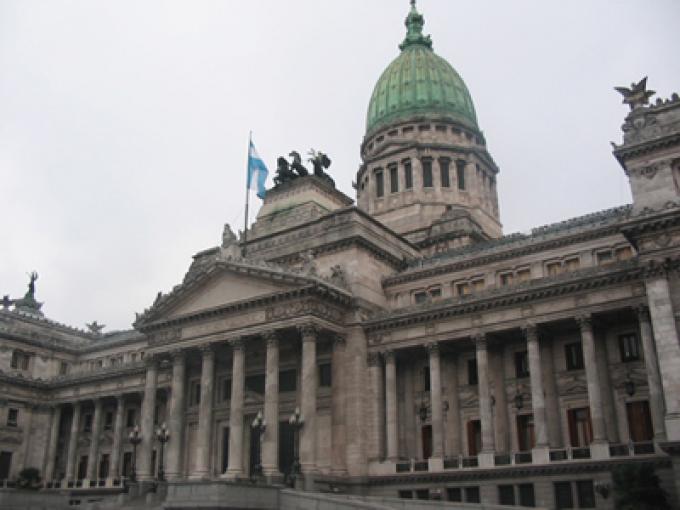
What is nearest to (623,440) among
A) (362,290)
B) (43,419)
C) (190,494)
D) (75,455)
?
(362,290)

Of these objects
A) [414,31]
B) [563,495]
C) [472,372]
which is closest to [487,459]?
[563,495]

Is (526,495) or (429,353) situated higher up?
(429,353)

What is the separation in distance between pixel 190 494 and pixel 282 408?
1511 cm

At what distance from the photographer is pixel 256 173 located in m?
64.1

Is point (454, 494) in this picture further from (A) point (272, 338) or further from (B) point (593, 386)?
(A) point (272, 338)

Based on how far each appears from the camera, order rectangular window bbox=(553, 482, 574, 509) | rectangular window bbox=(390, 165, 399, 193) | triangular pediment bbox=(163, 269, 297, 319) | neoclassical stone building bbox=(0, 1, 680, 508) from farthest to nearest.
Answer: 1. rectangular window bbox=(390, 165, 399, 193)
2. triangular pediment bbox=(163, 269, 297, 319)
3. rectangular window bbox=(553, 482, 574, 509)
4. neoclassical stone building bbox=(0, 1, 680, 508)

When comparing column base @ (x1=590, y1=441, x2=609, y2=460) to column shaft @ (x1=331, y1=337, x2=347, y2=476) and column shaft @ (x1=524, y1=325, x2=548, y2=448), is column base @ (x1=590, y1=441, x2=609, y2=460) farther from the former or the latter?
column shaft @ (x1=331, y1=337, x2=347, y2=476)

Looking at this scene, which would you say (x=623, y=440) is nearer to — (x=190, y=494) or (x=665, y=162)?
(x=665, y=162)

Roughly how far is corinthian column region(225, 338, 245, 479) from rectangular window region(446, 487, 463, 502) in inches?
523

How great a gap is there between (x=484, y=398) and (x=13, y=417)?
48.9 m

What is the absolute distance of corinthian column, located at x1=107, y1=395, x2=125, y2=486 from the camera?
66.1 meters

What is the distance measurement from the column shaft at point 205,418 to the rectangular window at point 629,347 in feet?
90.1

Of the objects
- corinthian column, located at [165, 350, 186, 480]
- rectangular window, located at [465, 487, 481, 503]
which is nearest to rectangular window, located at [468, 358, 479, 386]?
rectangular window, located at [465, 487, 481, 503]

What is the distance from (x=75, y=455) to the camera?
2844 inches
